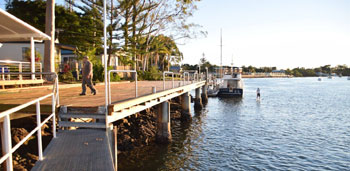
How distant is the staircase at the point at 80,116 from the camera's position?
273 inches

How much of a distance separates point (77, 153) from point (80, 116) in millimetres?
2093

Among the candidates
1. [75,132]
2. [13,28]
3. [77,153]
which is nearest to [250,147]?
[75,132]

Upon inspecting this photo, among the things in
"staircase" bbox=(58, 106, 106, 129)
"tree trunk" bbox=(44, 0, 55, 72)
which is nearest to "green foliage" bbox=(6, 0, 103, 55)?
"tree trunk" bbox=(44, 0, 55, 72)

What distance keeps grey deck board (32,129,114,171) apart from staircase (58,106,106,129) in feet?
1.08

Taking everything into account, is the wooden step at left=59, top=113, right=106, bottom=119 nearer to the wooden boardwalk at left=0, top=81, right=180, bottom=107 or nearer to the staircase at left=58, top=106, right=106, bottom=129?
the staircase at left=58, top=106, right=106, bottom=129

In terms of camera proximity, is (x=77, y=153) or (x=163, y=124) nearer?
(x=77, y=153)

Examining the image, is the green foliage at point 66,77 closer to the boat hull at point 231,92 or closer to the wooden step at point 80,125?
the wooden step at point 80,125

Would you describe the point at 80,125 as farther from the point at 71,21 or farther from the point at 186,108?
the point at 71,21

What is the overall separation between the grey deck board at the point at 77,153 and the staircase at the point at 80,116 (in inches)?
13.0

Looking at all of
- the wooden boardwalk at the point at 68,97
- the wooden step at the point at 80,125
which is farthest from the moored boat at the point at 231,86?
the wooden step at the point at 80,125

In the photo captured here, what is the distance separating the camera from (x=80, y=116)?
7.02m

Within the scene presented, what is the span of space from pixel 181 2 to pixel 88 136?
27892 millimetres

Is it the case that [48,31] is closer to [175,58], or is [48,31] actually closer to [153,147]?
[153,147]

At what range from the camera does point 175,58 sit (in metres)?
88.3
